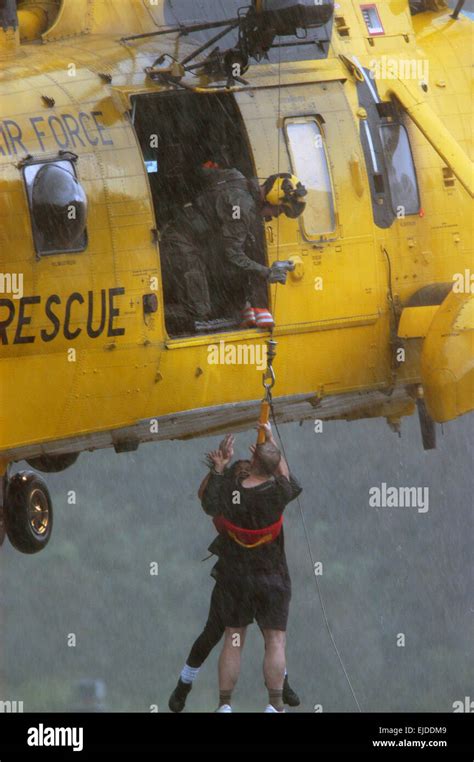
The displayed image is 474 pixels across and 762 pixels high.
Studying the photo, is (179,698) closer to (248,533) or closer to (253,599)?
(253,599)

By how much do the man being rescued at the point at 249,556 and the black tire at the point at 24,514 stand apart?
1123mm

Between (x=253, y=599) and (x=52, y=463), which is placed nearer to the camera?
(x=253, y=599)

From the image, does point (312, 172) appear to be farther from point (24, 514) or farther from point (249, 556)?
point (24, 514)

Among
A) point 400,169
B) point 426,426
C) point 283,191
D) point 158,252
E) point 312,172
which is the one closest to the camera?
point 158,252

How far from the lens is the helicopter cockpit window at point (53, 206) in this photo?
10000 mm

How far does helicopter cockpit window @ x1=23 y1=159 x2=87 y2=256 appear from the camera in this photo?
394 inches

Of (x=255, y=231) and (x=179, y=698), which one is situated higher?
(x=255, y=231)

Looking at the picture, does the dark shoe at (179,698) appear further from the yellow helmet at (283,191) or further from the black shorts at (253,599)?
the yellow helmet at (283,191)

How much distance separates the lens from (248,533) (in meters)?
10.8

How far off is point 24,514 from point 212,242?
2127mm

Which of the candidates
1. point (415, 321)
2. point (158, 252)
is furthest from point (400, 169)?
point (158, 252)

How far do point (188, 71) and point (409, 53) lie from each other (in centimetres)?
217

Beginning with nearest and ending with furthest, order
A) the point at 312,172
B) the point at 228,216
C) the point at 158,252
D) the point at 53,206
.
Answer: the point at 53,206
the point at 158,252
the point at 228,216
the point at 312,172

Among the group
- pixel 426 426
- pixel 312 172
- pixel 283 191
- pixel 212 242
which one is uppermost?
pixel 312 172
